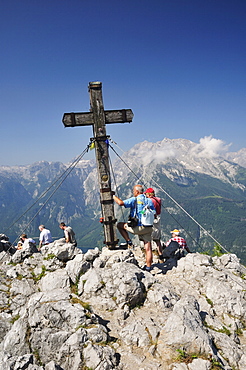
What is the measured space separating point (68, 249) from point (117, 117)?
19.8 feet

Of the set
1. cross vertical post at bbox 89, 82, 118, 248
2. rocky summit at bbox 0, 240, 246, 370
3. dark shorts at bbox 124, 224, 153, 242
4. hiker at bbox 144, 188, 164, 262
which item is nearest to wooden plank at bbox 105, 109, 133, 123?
cross vertical post at bbox 89, 82, 118, 248

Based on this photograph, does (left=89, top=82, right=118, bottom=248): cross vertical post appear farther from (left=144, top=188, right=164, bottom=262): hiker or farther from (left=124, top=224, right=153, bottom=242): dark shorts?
(left=144, top=188, right=164, bottom=262): hiker

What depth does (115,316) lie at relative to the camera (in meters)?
6.81

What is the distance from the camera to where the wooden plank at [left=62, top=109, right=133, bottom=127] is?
995 centimetres

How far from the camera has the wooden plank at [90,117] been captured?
32.6ft

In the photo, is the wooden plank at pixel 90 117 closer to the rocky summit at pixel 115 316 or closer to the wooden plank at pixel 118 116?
the wooden plank at pixel 118 116

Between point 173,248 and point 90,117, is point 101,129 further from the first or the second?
point 173,248

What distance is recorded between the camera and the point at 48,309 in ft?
20.2

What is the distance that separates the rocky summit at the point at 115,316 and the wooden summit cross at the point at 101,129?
164 centimetres

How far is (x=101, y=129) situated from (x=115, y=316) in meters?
7.06

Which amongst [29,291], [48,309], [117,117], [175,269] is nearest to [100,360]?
[48,309]

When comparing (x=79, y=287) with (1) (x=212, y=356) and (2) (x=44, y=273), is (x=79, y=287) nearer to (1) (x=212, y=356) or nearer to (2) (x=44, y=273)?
(2) (x=44, y=273)

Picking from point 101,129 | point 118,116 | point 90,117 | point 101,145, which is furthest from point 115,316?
point 118,116

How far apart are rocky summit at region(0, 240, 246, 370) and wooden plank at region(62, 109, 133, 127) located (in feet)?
17.3
